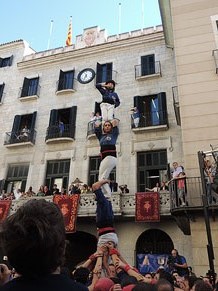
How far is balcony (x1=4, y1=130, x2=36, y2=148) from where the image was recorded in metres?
20.1

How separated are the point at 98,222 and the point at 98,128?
1.96 m

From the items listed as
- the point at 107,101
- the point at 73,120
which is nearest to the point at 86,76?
the point at 73,120

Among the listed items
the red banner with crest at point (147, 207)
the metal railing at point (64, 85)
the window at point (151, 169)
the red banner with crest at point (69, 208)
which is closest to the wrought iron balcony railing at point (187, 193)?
the red banner with crest at point (147, 207)

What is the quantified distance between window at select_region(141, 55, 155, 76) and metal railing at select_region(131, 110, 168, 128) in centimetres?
323

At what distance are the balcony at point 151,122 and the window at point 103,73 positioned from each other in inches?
172

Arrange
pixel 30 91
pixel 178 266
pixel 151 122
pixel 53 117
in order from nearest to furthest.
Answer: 1. pixel 178 266
2. pixel 151 122
3. pixel 53 117
4. pixel 30 91

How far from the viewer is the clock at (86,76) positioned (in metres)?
21.5

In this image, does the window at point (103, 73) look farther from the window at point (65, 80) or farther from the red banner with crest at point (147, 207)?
the red banner with crest at point (147, 207)

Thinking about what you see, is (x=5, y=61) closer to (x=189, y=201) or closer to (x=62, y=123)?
(x=62, y=123)

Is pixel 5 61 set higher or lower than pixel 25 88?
higher

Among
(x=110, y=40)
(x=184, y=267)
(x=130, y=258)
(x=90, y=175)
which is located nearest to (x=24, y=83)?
(x=110, y=40)

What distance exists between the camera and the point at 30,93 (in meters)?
22.7

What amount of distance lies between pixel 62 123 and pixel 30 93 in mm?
4461

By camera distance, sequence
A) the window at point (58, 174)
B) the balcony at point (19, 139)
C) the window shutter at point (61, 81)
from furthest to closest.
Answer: the window shutter at point (61, 81)
the balcony at point (19, 139)
the window at point (58, 174)
